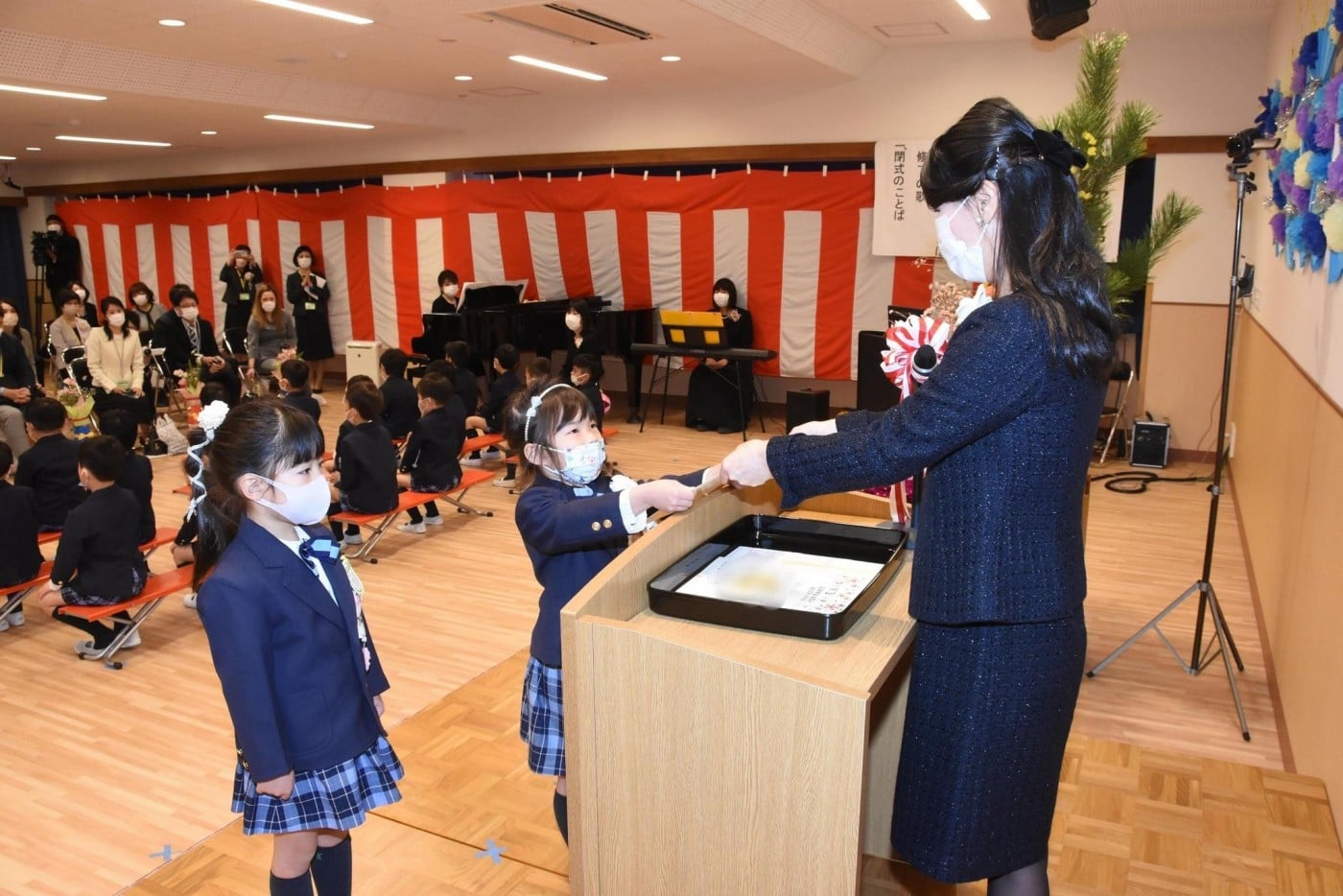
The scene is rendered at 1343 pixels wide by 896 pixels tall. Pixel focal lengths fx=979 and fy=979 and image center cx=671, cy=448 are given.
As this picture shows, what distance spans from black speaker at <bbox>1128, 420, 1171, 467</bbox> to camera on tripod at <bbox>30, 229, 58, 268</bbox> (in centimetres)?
1324

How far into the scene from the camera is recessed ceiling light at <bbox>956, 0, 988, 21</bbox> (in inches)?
237

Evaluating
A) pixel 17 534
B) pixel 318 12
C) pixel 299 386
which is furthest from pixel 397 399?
pixel 17 534

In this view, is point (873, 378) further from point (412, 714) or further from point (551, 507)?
point (551, 507)

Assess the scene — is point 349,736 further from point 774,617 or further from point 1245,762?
point 1245,762

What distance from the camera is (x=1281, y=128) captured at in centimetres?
448

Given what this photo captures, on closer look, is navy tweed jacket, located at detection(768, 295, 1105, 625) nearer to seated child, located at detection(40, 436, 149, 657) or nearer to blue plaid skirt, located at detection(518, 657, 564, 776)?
blue plaid skirt, located at detection(518, 657, 564, 776)

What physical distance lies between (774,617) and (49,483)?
14.9ft

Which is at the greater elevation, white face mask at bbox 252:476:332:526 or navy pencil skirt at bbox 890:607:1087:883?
white face mask at bbox 252:476:332:526

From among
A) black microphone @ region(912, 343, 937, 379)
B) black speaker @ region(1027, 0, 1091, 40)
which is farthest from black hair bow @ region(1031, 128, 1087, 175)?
black speaker @ region(1027, 0, 1091, 40)

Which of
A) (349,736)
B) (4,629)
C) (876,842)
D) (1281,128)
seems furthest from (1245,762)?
(4,629)

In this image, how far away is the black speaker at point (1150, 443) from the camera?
275 inches

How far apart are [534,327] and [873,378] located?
134 inches

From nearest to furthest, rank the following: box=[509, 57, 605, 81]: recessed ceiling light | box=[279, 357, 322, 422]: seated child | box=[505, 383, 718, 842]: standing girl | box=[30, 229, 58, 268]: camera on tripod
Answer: box=[505, 383, 718, 842]: standing girl < box=[279, 357, 322, 422]: seated child < box=[509, 57, 605, 81]: recessed ceiling light < box=[30, 229, 58, 268]: camera on tripod

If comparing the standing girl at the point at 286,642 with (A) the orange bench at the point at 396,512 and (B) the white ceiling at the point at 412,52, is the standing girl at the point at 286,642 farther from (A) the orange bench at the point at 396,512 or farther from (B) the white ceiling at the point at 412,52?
(B) the white ceiling at the point at 412,52
